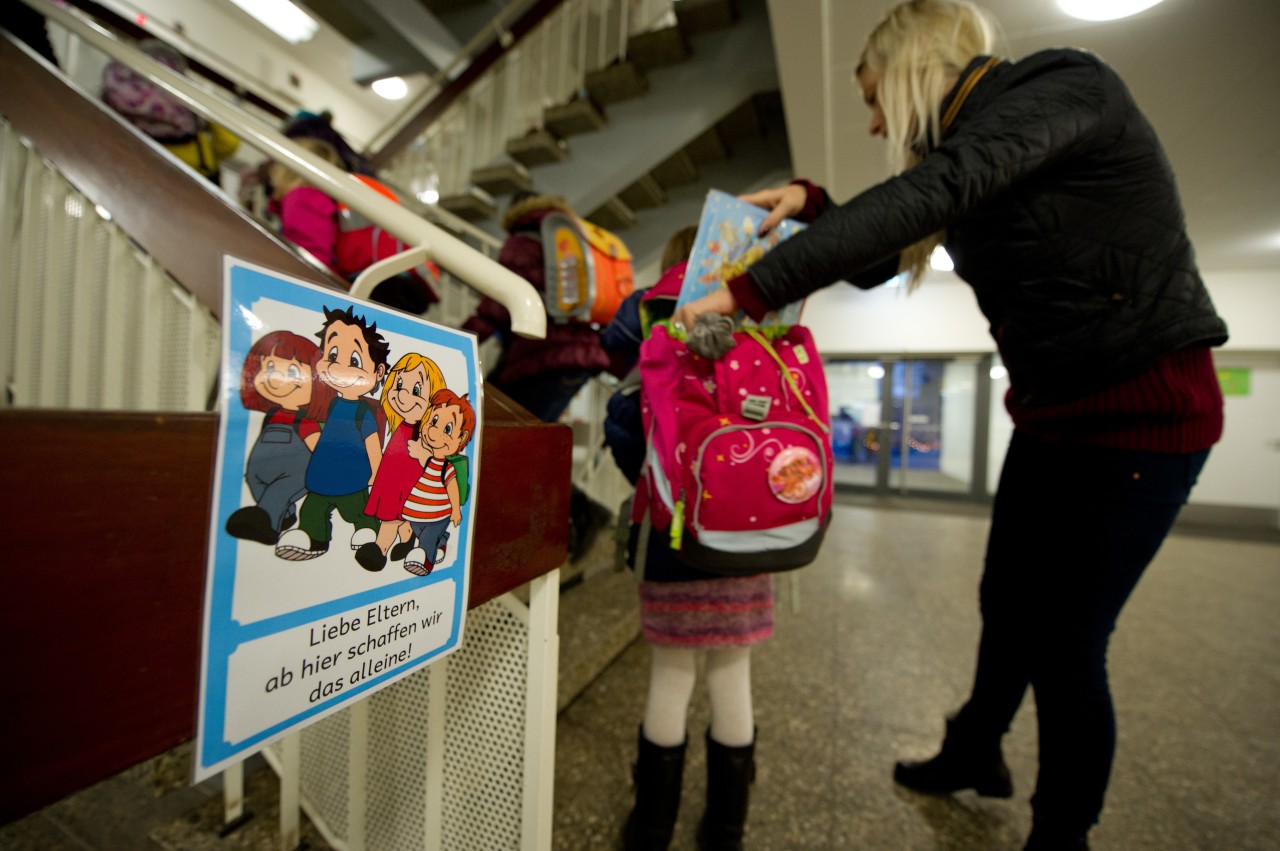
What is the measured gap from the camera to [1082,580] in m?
0.70

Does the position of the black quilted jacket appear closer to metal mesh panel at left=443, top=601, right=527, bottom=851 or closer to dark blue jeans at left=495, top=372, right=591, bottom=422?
metal mesh panel at left=443, top=601, right=527, bottom=851

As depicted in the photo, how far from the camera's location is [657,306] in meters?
0.81

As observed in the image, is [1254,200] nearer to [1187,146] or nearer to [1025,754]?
[1187,146]

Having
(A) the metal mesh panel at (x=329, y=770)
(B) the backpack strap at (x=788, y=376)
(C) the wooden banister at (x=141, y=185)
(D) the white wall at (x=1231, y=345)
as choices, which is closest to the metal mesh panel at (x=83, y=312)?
(C) the wooden banister at (x=141, y=185)

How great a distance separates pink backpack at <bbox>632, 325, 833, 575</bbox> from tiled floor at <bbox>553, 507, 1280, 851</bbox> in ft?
2.13

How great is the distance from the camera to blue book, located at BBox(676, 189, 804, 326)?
72cm

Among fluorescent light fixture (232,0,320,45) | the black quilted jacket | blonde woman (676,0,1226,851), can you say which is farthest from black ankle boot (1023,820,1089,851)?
fluorescent light fixture (232,0,320,45)

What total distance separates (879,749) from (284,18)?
5593 millimetres

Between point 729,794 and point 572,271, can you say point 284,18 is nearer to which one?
point 572,271

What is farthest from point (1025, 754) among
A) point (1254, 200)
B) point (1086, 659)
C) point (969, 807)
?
point (1254, 200)

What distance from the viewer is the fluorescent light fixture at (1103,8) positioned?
1734 millimetres

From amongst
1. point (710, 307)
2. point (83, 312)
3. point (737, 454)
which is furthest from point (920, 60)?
point (83, 312)

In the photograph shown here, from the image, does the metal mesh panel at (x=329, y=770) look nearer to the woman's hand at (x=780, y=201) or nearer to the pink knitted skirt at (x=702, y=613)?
the pink knitted skirt at (x=702, y=613)

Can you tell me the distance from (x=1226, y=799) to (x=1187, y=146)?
10.7 feet
